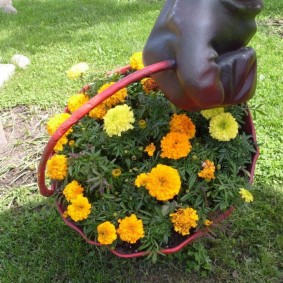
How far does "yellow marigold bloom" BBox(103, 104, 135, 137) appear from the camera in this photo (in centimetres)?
185

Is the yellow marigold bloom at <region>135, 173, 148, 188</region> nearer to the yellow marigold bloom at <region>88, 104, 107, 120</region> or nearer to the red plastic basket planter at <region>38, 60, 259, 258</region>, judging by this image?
the red plastic basket planter at <region>38, 60, 259, 258</region>

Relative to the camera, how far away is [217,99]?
5.02 ft

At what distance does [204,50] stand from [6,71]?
3.15 metres

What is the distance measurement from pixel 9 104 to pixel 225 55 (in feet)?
8.32

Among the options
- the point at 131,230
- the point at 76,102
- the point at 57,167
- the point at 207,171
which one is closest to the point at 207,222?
the point at 207,171

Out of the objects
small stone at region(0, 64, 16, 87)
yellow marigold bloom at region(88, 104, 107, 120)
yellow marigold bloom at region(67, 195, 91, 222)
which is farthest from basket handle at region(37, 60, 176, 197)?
small stone at region(0, 64, 16, 87)

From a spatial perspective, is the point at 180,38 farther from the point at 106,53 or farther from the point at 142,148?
the point at 106,53

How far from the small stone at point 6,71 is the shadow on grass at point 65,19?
55 centimetres

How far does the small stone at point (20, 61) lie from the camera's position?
441 centimetres

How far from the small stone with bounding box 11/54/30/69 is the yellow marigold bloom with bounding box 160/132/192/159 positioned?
2.93 meters

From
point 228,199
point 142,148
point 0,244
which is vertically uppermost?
point 142,148

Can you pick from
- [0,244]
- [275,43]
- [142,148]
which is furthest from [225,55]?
[275,43]

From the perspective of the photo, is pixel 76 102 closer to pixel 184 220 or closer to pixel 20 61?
pixel 184 220

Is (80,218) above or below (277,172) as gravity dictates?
above
